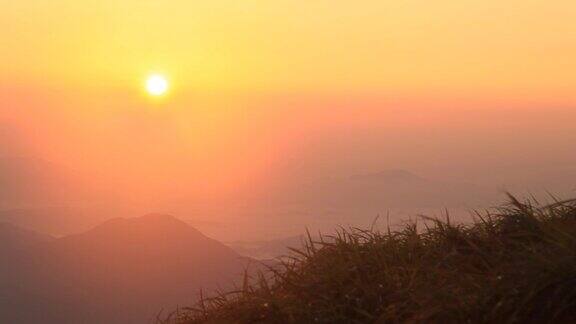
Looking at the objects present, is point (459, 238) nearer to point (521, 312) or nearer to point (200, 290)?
point (521, 312)

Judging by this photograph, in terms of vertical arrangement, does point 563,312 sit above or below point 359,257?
below

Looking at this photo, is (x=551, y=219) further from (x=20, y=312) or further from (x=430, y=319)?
(x=20, y=312)

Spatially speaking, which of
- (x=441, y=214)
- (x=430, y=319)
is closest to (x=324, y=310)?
(x=430, y=319)

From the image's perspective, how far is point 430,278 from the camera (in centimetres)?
636

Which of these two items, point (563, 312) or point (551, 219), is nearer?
point (563, 312)

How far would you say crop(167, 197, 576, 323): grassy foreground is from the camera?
5.59 metres

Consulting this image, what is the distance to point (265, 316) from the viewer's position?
667 centimetres

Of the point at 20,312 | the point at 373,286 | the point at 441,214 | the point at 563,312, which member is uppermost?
the point at 20,312

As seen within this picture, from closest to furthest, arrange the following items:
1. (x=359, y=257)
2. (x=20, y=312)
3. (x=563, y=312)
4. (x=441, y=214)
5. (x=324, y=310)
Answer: (x=563, y=312) → (x=324, y=310) → (x=359, y=257) → (x=441, y=214) → (x=20, y=312)

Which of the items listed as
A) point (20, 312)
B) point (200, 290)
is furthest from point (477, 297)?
point (20, 312)

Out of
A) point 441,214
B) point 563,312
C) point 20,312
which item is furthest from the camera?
point 20,312

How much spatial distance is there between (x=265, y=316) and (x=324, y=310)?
61 centimetres

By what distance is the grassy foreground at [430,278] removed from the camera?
559cm

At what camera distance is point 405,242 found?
7.27 metres
